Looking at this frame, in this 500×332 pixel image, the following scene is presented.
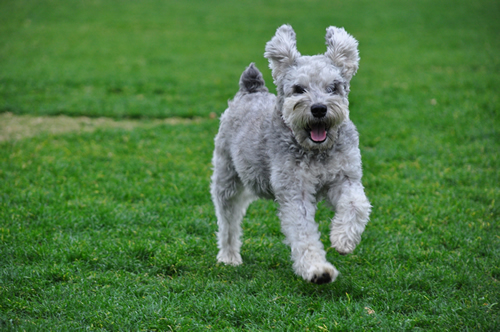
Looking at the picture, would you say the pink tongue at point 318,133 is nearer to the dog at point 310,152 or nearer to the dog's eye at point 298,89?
the dog at point 310,152

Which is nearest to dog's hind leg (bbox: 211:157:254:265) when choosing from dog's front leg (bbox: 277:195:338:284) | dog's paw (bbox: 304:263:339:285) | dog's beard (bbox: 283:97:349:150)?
dog's front leg (bbox: 277:195:338:284)

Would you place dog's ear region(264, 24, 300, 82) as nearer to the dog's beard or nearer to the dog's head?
the dog's head

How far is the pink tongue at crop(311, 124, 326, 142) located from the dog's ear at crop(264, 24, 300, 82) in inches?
25.8

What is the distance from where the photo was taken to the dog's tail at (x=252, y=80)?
5875 mm

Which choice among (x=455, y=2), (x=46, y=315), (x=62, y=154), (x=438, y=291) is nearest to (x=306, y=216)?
(x=438, y=291)

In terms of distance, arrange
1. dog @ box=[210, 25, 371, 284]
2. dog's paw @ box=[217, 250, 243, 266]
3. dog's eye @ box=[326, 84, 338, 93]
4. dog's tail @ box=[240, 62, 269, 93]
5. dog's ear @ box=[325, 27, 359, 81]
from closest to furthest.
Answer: dog @ box=[210, 25, 371, 284] → dog's eye @ box=[326, 84, 338, 93] → dog's ear @ box=[325, 27, 359, 81] → dog's paw @ box=[217, 250, 243, 266] → dog's tail @ box=[240, 62, 269, 93]

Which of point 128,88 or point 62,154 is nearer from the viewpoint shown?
point 62,154

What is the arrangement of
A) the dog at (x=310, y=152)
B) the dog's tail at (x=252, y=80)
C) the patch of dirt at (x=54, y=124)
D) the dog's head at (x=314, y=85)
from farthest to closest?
the patch of dirt at (x=54, y=124) < the dog's tail at (x=252, y=80) < the dog's head at (x=314, y=85) < the dog at (x=310, y=152)

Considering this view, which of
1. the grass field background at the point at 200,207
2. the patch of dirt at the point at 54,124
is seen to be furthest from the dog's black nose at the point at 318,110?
the patch of dirt at the point at 54,124

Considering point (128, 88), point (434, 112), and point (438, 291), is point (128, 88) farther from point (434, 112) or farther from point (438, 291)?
point (438, 291)

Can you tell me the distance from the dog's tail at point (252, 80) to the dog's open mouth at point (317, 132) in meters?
1.45

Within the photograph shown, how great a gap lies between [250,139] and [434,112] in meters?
7.05

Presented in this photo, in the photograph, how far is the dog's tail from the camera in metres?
5.88

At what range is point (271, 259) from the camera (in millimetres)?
5727
